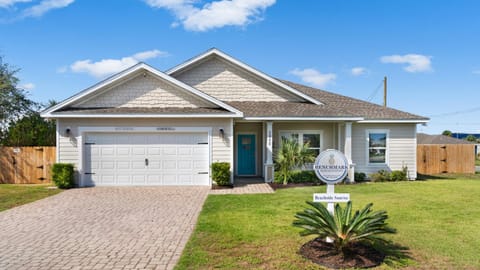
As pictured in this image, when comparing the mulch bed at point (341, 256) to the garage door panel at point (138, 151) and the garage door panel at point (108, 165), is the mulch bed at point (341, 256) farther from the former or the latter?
the garage door panel at point (108, 165)

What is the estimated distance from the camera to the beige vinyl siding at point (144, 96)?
41.9 ft

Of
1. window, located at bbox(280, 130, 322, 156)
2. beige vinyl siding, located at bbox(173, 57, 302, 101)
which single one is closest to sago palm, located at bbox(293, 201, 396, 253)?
window, located at bbox(280, 130, 322, 156)

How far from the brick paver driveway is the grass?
62cm

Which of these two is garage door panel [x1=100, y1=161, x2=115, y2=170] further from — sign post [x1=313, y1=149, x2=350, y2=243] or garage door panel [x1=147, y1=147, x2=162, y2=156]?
sign post [x1=313, y1=149, x2=350, y2=243]

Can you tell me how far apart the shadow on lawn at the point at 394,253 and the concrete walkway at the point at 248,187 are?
597cm

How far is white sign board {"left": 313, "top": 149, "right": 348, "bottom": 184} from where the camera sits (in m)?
5.09

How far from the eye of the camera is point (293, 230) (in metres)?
6.20

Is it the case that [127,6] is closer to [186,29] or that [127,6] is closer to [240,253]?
[186,29]

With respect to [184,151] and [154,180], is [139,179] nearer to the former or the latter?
[154,180]

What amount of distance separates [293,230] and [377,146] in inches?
415

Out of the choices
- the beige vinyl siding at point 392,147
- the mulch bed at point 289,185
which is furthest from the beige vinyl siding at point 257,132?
the beige vinyl siding at point 392,147

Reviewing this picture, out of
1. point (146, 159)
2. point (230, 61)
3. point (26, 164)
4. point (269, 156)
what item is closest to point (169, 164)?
point (146, 159)

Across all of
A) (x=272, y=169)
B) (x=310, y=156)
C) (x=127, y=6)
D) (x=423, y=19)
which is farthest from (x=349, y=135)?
(x=127, y=6)

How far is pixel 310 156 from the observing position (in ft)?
43.8
